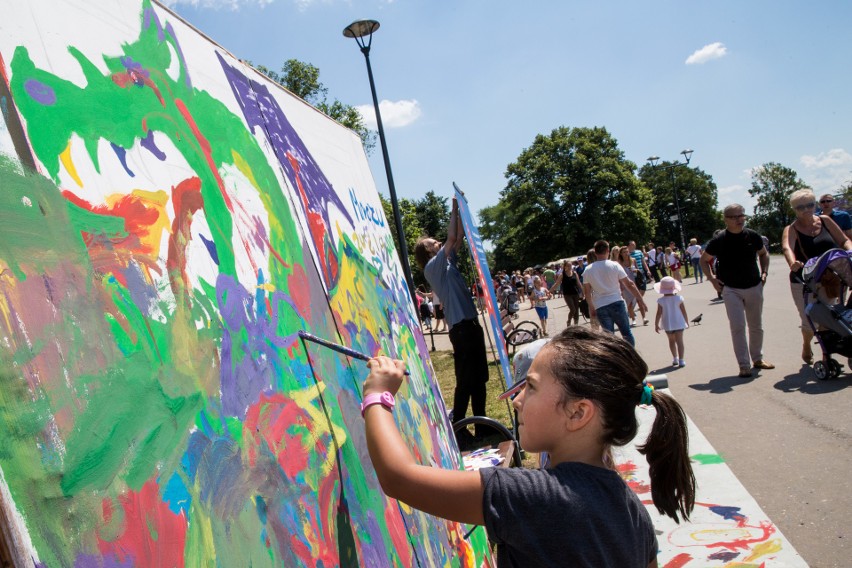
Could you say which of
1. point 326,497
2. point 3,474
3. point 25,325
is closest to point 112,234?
point 25,325

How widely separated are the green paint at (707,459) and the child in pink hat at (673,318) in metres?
3.74

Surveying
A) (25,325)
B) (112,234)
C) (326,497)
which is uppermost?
(112,234)

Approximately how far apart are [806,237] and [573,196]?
4316 cm

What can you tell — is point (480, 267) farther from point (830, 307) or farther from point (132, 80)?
point (132, 80)

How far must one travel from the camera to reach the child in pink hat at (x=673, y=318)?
7965 millimetres

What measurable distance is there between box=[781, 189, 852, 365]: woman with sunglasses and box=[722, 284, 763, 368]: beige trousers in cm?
41

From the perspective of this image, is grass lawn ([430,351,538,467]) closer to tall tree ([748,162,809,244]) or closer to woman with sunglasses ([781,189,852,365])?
woman with sunglasses ([781,189,852,365])

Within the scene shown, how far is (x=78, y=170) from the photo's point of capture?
1.07m

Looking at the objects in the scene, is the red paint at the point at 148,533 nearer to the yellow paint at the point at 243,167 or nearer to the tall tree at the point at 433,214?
the yellow paint at the point at 243,167

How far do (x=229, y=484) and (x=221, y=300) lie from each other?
1.23ft

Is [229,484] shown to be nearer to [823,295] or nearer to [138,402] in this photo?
[138,402]

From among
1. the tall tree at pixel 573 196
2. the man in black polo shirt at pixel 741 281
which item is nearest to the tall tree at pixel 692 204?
the tall tree at pixel 573 196

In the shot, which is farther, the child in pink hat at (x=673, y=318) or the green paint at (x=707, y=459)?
the child in pink hat at (x=673, y=318)

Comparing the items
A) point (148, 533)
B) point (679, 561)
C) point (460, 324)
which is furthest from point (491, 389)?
Result: point (148, 533)
